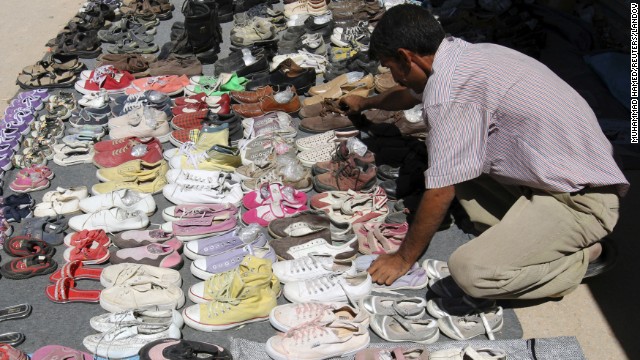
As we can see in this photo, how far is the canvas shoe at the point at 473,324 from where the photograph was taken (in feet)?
9.15

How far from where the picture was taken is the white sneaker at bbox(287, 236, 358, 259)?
125 inches

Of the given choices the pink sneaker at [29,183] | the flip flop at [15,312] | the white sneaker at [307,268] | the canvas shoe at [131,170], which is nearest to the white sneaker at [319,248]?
the white sneaker at [307,268]

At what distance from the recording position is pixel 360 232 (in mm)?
3359

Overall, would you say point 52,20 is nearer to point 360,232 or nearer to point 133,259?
point 133,259

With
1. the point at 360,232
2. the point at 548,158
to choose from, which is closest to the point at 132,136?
the point at 360,232

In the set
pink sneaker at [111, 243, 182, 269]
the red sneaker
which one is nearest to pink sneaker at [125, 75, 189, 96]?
the red sneaker

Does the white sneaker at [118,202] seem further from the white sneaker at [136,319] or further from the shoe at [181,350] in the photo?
the shoe at [181,350]

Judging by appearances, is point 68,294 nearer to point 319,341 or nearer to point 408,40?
point 319,341

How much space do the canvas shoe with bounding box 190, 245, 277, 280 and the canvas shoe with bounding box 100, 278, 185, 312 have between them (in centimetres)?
17

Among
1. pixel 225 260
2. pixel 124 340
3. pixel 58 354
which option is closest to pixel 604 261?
pixel 225 260

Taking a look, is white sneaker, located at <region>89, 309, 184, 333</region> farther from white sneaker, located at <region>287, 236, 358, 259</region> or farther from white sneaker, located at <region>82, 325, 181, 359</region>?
white sneaker, located at <region>287, 236, 358, 259</region>

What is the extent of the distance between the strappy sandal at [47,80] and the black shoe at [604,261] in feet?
14.5

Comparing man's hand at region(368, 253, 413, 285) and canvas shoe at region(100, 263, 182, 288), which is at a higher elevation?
canvas shoe at region(100, 263, 182, 288)

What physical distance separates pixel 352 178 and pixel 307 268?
859 mm
